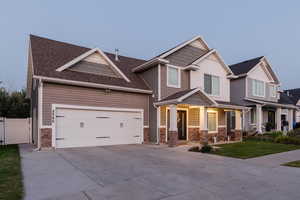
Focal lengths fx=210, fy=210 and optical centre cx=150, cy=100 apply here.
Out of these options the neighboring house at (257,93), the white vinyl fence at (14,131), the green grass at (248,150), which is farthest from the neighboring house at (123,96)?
the neighboring house at (257,93)

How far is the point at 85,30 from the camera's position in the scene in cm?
4856

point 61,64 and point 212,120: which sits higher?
point 61,64

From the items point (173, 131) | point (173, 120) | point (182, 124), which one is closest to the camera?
point (173, 131)

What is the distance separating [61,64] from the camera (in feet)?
40.5

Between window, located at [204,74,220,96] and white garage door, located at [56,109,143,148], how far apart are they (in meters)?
5.87

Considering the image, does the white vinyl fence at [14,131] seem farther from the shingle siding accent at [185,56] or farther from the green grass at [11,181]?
the shingle siding accent at [185,56]

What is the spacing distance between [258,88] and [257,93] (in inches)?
22.5

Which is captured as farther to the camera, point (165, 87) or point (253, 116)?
point (253, 116)

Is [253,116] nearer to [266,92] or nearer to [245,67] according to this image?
[266,92]

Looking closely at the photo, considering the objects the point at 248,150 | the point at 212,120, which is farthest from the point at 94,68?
the point at 248,150

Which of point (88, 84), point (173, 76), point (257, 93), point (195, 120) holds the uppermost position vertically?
point (173, 76)

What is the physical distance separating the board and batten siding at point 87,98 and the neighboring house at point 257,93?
1043 centimetres

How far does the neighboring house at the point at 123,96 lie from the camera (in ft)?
36.0

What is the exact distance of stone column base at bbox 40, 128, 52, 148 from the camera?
33.9ft
